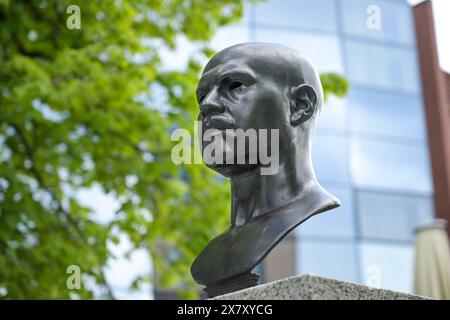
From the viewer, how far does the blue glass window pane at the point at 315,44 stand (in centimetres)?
1499

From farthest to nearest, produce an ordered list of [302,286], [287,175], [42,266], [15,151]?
1. [15,151]
2. [42,266]
3. [287,175]
4. [302,286]

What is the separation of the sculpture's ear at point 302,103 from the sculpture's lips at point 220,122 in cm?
33

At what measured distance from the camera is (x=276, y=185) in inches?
157

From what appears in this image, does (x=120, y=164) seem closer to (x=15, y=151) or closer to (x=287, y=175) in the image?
(x=15, y=151)

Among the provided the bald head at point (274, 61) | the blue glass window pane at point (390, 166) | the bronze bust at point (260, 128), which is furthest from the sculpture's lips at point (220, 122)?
the blue glass window pane at point (390, 166)

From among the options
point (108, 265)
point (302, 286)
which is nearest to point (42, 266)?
point (108, 265)

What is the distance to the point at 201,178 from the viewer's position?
802cm

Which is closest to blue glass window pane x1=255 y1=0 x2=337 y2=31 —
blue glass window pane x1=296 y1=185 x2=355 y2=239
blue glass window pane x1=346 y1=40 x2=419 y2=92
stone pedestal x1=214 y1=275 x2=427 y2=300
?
blue glass window pane x1=346 y1=40 x2=419 y2=92

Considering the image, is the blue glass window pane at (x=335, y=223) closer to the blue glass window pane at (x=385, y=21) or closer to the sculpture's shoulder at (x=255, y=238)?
the blue glass window pane at (x=385, y=21)

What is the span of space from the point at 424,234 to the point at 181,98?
2760 millimetres

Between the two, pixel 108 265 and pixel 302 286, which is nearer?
pixel 302 286

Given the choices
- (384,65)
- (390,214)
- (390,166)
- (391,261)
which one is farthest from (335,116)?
(391,261)

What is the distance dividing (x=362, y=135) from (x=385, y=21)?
233 centimetres

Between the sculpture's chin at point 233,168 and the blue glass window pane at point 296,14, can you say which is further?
the blue glass window pane at point 296,14
